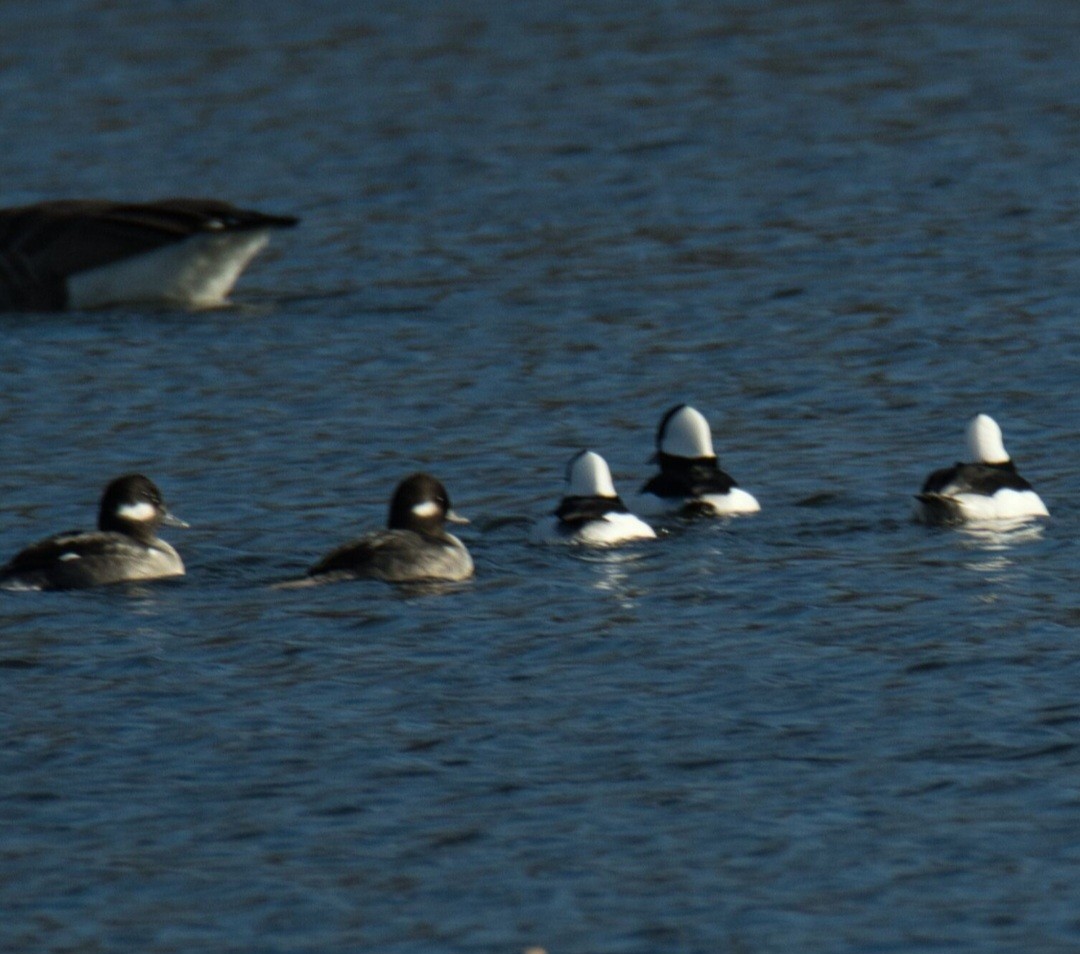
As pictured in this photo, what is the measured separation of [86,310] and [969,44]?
14.7 m

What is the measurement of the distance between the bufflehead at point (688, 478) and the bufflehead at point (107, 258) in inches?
297

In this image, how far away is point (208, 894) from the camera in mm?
9602

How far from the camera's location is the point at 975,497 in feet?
49.8

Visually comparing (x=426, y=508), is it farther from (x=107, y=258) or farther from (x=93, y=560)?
(x=107, y=258)

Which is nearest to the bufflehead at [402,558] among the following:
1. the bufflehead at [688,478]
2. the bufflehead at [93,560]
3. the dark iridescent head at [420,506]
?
the dark iridescent head at [420,506]

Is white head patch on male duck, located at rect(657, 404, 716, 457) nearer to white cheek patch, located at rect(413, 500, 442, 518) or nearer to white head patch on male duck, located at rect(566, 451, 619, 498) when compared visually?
white head patch on male duck, located at rect(566, 451, 619, 498)

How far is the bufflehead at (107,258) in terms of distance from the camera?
2303cm

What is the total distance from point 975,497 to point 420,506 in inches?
123

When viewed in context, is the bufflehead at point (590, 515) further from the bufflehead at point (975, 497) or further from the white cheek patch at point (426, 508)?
the bufflehead at point (975, 497)

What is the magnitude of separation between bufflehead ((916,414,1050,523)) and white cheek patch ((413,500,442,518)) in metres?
2.69

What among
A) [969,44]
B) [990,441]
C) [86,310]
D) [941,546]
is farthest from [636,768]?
[969,44]

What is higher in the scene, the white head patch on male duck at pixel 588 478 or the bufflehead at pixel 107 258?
the bufflehead at pixel 107 258

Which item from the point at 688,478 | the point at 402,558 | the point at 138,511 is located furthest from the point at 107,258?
the point at 402,558

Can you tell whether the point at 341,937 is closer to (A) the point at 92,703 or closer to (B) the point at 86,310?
(A) the point at 92,703
